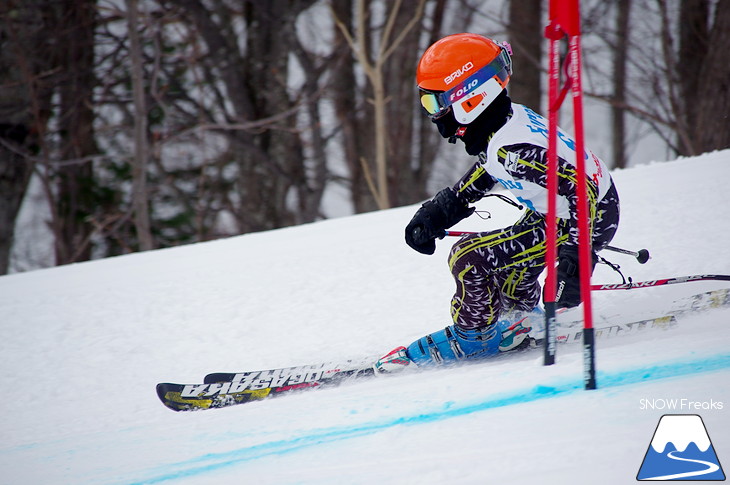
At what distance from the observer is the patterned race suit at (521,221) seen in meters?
2.57

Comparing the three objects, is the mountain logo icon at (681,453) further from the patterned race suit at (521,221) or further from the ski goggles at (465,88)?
the ski goggles at (465,88)

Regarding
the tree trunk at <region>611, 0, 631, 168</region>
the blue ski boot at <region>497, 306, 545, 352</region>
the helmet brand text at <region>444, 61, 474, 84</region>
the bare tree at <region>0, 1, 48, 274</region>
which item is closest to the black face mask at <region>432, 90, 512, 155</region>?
the helmet brand text at <region>444, 61, 474, 84</region>

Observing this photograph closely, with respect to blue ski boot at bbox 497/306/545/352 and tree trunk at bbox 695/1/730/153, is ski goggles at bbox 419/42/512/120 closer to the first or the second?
blue ski boot at bbox 497/306/545/352

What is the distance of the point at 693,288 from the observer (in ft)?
10.9

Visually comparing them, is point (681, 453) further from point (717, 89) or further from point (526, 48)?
point (526, 48)

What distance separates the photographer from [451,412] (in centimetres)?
221

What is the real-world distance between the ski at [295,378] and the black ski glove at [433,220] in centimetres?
57

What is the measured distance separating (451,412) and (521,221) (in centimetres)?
102

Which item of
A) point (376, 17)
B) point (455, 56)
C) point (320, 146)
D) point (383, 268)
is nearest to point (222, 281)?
point (383, 268)

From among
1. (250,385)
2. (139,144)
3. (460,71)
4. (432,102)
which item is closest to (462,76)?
(460,71)

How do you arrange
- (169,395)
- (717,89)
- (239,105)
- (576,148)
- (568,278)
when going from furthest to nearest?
A: (239,105), (717,89), (169,395), (568,278), (576,148)

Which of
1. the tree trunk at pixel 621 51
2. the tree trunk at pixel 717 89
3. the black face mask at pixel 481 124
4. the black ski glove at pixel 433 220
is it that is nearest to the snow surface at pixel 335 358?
the black ski glove at pixel 433 220

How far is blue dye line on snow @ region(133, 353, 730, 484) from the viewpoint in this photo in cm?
216

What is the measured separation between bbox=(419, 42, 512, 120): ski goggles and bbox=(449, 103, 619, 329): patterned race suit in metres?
0.15
